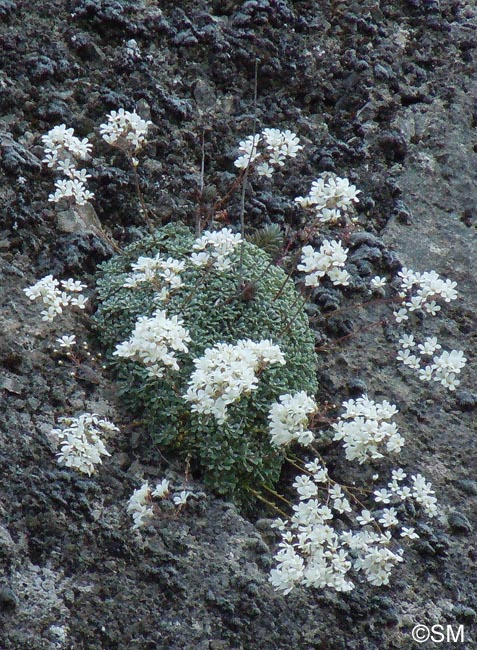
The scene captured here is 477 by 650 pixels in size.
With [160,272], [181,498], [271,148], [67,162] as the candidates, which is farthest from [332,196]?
[181,498]

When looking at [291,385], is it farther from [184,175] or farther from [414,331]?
[184,175]

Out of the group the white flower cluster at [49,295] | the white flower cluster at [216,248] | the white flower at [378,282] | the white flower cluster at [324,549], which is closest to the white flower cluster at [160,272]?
the white flower cluster at [216,248]

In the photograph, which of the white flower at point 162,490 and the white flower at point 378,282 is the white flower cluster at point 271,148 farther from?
the white flower at point 162,490

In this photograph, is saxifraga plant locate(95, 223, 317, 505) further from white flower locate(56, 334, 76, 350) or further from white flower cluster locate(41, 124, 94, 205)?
white flower cluster locate(41, 124, 94, 205)

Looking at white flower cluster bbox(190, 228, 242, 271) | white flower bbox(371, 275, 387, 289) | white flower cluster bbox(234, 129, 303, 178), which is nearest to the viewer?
white flower cluster bbox(190, 228, 242, 271)

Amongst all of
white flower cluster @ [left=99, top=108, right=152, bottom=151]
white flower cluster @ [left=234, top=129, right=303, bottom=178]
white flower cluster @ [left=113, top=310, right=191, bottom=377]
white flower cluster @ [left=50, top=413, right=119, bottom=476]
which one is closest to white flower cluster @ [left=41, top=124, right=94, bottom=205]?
white flower cluster @ [left=99, top=108, right=152, bottom=151]

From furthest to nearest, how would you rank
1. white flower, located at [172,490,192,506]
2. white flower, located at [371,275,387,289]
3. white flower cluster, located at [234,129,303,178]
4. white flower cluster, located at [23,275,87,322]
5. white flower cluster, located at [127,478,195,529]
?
white flower, located at [371,275,387,289]
white flower cluster, located at [234,129,303,178]
white flower cluster, located at [23,275,87,322]
white flower, located at [172,490,192,506]
white flower cluster, located at [127,478,195,529]
